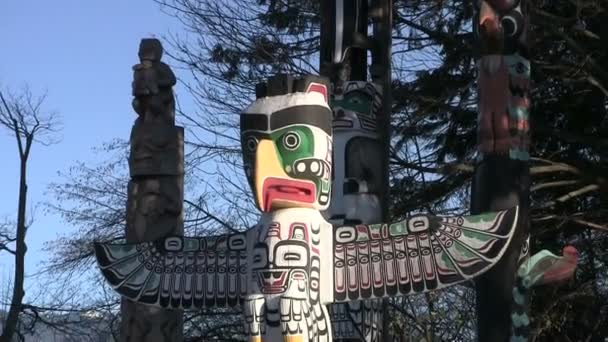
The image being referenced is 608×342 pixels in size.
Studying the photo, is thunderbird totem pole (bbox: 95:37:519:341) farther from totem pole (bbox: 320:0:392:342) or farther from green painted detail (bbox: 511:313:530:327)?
totem pole (bbox: 320:0:392:342)

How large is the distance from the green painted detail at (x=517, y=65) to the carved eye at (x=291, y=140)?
1635 millimetres

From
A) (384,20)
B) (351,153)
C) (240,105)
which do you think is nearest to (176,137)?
(351,153)

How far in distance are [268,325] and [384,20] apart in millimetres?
3779

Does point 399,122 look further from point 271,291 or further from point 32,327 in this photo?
point 32,327

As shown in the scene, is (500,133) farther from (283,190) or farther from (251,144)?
(251,144)

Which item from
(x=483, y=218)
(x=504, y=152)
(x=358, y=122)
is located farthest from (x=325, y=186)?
(x=358, y=122)

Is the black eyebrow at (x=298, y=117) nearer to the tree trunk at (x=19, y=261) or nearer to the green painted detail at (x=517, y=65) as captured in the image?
the green painted detail at (x=517, y=65)

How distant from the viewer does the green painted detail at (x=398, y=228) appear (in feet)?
21.1

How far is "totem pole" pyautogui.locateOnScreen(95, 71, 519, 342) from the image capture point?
6.29 metres

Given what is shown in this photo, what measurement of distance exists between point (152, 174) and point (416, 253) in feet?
9.76

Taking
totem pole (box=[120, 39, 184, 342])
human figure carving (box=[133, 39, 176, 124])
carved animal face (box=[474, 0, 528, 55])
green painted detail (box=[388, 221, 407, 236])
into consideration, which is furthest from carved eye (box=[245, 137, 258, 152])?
human figure carving (box=[133, 39, 176, 124])

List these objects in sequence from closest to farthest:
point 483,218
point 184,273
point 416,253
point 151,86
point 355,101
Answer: point 483,218
point 416,253
point 184,273
point 151,86
point 355,101

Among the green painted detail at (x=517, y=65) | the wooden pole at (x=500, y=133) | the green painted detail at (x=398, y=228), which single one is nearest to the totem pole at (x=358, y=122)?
the wooden pole at (x=500, y=133)

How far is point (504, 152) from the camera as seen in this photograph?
6.94 metres
